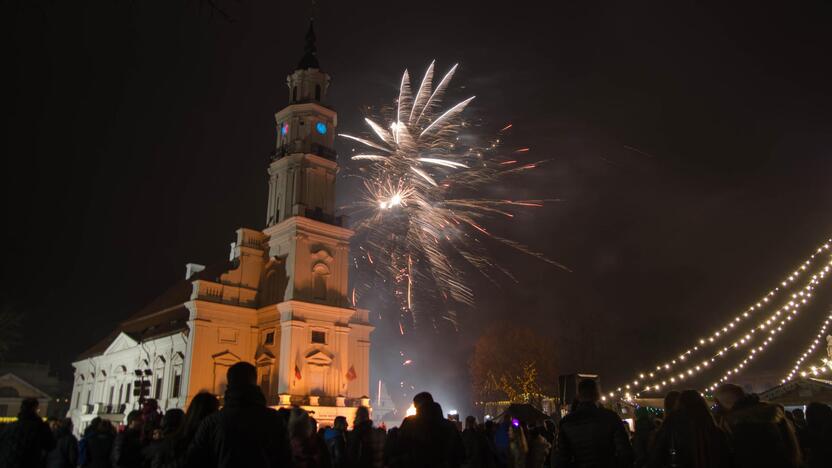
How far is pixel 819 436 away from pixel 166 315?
46312 millimetres

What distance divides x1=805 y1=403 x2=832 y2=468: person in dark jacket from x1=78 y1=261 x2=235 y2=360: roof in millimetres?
35874

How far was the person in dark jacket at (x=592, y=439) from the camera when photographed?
4.60 m

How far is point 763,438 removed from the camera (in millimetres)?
4848

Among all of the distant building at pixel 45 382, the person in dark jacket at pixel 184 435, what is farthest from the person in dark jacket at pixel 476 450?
the distant building at pixel 45 382

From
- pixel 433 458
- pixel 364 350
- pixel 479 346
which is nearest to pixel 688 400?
pixel 433 458

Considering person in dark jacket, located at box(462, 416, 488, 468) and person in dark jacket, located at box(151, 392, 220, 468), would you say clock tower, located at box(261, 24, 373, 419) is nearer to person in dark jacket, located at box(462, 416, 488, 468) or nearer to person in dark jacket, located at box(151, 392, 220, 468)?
person in dark jacket, located at box(462, 416, 488, 468)

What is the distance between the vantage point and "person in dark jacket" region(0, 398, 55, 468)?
6.55 metres

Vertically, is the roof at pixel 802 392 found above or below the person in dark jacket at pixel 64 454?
above

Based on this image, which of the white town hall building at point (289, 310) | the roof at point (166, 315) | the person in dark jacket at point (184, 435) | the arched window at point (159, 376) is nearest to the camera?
the person in dark jacket at point (184, 435)

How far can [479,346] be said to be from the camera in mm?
50438

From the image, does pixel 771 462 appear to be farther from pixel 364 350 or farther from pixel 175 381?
pixel 175 381

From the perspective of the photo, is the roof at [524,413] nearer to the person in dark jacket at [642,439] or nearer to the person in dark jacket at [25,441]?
the person in dark jacket at [642,439]

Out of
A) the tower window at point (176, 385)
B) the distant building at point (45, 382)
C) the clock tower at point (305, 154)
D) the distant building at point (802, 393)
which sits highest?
the clock tower at point (305, 154)

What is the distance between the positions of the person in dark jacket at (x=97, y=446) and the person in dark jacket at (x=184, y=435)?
407 cm
